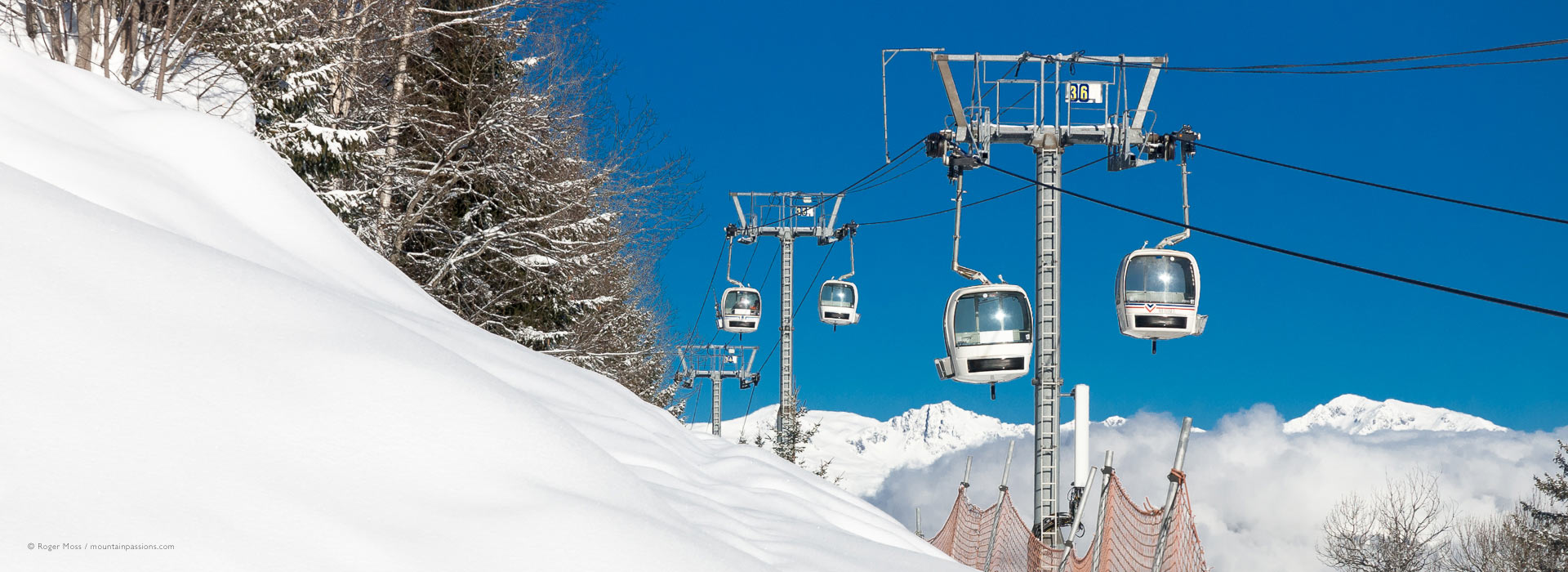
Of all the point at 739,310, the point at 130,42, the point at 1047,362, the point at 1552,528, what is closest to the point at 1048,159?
the point at 1047,362

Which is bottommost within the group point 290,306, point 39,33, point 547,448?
point 547,448

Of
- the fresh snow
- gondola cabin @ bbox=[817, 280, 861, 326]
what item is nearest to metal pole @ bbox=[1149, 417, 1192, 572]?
the fresh snow

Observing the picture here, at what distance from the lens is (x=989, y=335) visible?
14.8 metres

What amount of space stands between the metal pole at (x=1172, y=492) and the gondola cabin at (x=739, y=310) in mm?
25222

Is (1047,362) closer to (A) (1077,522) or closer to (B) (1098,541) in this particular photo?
(A) (1077,522)

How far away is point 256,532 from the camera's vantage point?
2.00m

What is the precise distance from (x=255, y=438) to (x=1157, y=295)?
14550mm

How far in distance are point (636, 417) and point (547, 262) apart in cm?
1272

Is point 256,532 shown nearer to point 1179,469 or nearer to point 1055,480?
point 1179,469

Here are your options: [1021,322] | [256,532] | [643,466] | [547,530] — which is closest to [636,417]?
[643,466]

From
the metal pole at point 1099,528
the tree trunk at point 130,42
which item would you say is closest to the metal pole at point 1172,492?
the metal pole at point 1099,528

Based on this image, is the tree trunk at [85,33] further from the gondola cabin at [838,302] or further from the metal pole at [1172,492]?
the gondola cabin at [838,302]

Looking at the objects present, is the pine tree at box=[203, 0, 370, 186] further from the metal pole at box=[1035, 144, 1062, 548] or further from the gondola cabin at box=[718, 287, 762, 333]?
the gondola cabin at box=[718, 287, 762, 333]

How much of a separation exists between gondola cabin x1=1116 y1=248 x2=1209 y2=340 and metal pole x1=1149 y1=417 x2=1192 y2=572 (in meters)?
7.78
